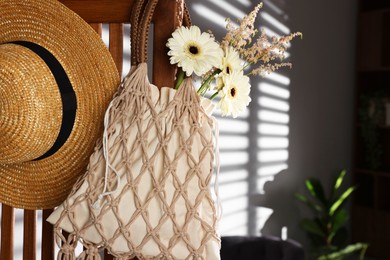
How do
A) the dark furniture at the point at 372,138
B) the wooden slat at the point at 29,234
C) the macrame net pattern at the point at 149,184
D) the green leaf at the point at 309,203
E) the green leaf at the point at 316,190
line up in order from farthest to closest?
the dark furniture at the point at 372,138, the green leaf at the point at 316,190, the green leaf at the point at 309,203, the wooden slat at the point at 29,234, the macrame net pattern at the point at 149,184

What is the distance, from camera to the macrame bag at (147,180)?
74 cm

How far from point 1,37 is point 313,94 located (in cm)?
296

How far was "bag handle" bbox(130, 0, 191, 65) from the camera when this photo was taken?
77 cm

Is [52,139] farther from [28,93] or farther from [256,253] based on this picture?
[256,253]

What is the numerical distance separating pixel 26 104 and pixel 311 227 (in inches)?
112

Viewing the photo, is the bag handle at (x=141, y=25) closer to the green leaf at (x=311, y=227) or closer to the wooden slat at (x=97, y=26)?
the wooden slat at (x=97, y=26)

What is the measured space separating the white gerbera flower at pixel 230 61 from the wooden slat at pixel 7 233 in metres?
0.48

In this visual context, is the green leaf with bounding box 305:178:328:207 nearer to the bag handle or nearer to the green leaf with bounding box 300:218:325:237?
the green leaf with bounding box 300:218:325:237

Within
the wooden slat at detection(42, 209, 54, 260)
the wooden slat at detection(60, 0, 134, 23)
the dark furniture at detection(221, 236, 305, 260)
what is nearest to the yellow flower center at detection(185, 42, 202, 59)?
the wooden slat at detection(60, 0, 134, 23)

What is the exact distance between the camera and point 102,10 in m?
0.86

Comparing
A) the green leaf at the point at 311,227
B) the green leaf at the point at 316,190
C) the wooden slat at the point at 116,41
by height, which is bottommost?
the green leaf at the point at 311,227

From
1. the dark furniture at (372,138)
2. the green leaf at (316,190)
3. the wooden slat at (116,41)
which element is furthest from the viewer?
the dark furniture at (372,138)

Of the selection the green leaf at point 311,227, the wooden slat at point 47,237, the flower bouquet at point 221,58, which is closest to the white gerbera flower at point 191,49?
the flower bouquet at point 221,58

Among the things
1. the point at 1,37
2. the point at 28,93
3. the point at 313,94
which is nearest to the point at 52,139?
the point at 28,93
